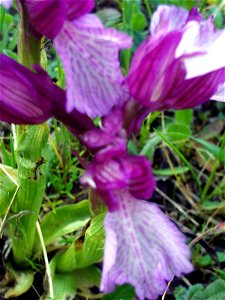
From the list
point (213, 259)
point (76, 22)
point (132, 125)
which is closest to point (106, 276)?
point (132, 125)

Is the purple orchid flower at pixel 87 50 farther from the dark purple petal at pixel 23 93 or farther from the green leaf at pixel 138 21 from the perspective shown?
the green leaf at pixel 138 21

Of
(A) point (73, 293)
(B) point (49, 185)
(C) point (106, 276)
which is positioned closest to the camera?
(C) point (106, 276)

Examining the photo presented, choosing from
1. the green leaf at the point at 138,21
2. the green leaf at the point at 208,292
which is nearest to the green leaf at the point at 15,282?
the green leaf at the point at 208,292

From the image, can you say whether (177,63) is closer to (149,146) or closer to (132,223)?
(132,223)

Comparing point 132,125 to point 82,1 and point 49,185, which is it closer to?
point 82,1

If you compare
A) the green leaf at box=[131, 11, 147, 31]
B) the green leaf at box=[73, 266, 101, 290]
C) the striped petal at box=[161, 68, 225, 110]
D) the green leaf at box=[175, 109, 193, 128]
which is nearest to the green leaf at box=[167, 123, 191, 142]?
the green leaf at box=[175, 109, 193, 128]

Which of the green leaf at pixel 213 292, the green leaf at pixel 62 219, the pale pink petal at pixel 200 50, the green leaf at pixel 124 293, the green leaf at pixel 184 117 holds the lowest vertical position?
the green leaf at pixel 124 293
